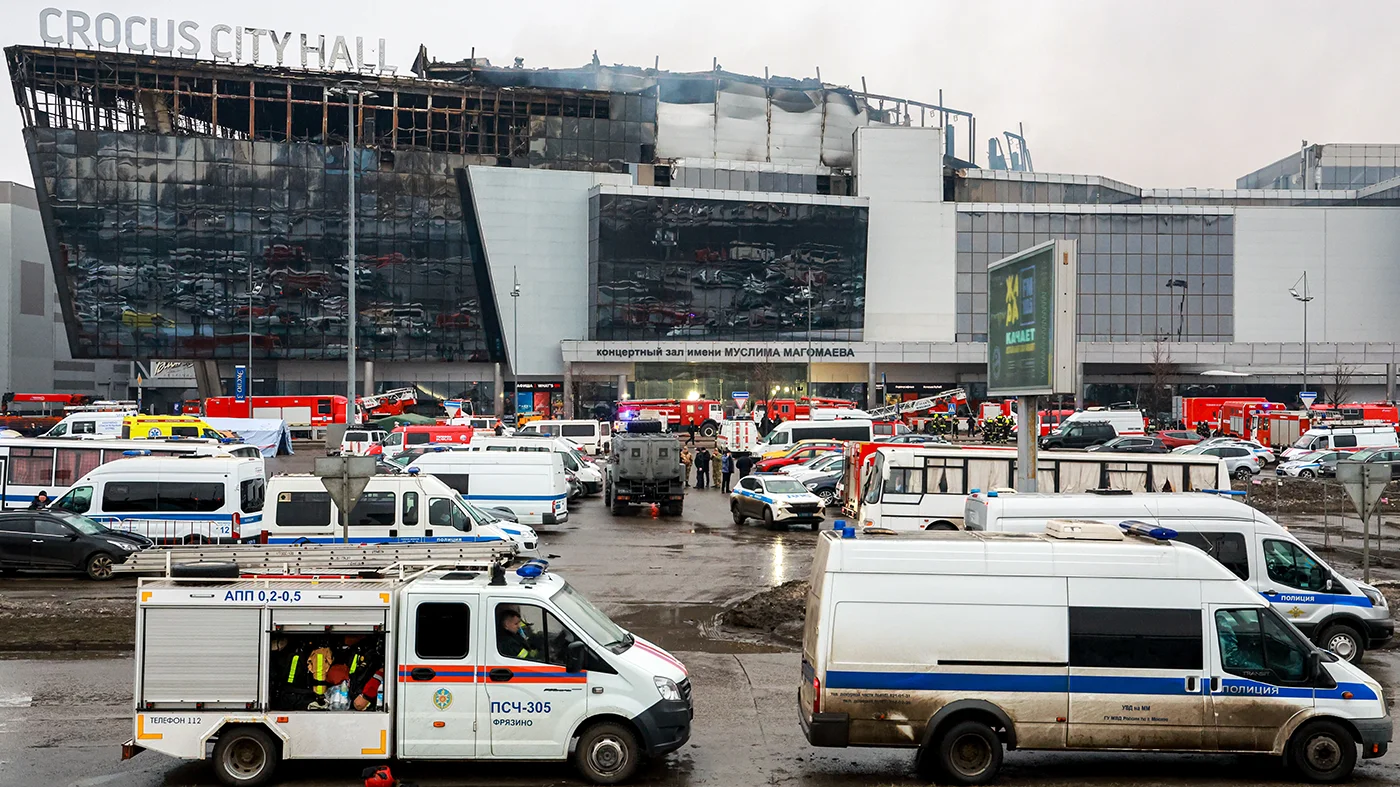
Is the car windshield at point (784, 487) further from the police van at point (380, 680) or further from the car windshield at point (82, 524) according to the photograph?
the police van at point (380, 680)

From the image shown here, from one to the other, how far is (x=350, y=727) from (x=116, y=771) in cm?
249

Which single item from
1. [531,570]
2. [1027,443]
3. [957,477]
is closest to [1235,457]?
[957,477]

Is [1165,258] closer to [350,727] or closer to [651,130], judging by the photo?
[651,130]

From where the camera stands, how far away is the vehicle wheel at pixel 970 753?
10117mm

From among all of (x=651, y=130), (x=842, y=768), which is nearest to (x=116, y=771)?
(x=842, y=768)

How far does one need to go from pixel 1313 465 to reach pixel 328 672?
4407cm

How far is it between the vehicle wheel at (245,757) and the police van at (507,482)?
59.5ft

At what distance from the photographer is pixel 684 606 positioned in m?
19.7

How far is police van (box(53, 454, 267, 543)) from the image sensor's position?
24016 mm

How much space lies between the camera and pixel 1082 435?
181 feet

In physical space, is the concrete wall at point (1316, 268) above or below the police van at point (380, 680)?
above

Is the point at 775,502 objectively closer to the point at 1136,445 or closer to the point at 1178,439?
the point at 1136,445

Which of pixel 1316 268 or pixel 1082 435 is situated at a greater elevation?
pixel 1316 268

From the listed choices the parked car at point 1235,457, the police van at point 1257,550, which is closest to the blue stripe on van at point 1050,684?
the police van at point 1257,550
